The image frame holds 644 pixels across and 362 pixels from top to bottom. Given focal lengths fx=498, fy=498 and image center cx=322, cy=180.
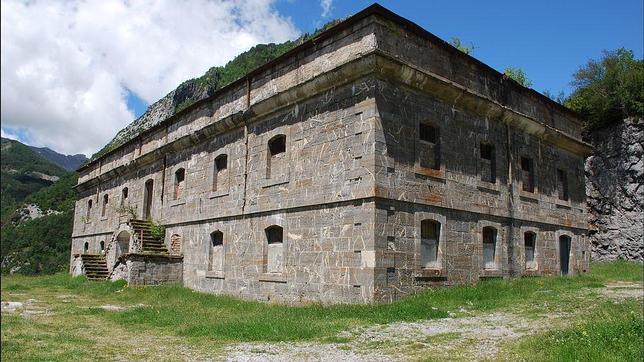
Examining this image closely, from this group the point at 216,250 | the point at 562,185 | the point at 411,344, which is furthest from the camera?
the point at 562,185

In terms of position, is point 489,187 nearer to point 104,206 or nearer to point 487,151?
point 487,151

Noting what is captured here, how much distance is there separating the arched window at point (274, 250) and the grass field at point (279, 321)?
1246 mm

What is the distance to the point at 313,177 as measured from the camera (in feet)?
44.3

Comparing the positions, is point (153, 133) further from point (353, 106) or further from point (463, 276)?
point (463, 276)

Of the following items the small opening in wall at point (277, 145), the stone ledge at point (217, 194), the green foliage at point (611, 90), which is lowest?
the stone ledge at point (217, 194)

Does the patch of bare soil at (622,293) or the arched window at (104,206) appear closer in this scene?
the patch of bare soil at (622,293)

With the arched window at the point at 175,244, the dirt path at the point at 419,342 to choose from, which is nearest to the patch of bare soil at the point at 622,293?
the dirt path at the point at 419,342

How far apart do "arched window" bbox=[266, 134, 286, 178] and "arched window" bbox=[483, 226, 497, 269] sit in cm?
645

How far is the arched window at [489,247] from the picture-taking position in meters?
15.1

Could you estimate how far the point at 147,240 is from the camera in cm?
2020

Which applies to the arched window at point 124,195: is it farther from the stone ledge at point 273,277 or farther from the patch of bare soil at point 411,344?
the patch of bare soil at point 411,344

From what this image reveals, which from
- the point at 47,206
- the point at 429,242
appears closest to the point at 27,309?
the point at 429,242

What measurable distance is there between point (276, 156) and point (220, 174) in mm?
3490

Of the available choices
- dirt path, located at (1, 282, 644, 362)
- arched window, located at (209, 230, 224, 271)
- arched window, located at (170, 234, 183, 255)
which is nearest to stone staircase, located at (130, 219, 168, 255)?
arched window, located at (170, 234, 183, 255)
